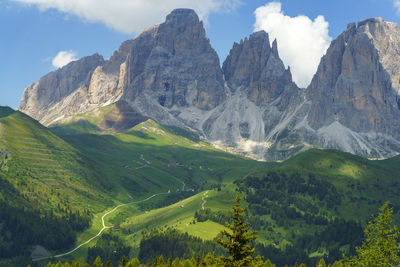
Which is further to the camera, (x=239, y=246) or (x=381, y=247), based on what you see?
(x=381, y=247)

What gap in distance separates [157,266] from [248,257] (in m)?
84.8

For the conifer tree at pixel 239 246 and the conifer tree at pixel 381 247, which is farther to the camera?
the conifer tree at pixel 381 247

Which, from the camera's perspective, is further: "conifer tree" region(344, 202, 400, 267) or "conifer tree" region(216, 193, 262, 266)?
"conifer tree" region(344, 202, 400, 267)

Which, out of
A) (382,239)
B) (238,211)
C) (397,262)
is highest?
(238,211)

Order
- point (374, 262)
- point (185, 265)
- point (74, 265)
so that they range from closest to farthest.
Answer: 1. point (374, 262)
2. point (74, 265)
3. point (185, 265)

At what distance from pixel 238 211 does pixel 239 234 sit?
8.64 ft

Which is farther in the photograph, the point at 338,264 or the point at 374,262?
the point at 338,264

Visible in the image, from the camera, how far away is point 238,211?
1784 inches

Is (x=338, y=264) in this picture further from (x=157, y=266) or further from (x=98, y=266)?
(x=98, y=266)

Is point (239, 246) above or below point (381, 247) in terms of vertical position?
above

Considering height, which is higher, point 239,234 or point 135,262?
point 239,234

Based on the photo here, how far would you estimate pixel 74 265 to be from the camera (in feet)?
377

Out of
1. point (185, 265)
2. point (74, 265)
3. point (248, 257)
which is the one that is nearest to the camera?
point (248, 257)

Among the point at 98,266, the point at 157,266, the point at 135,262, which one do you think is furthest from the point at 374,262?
the point at 135,262
